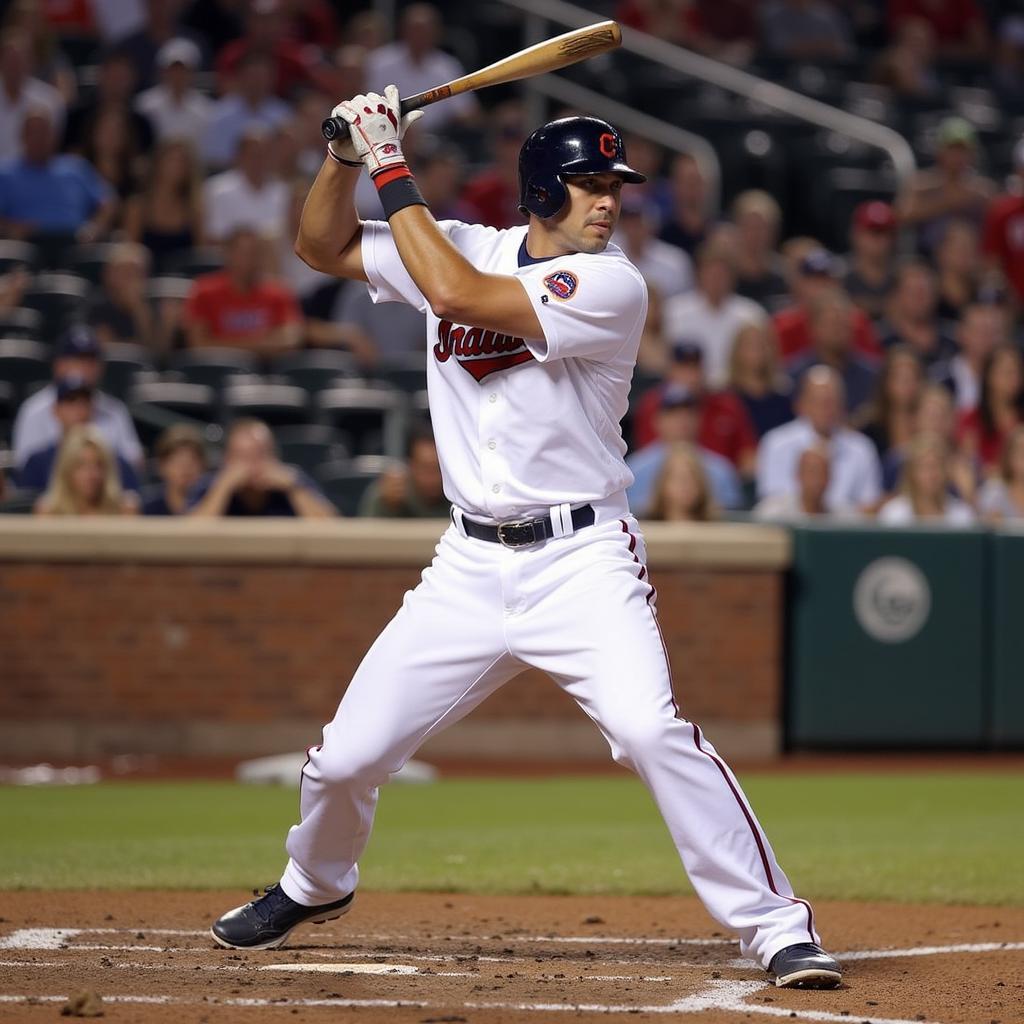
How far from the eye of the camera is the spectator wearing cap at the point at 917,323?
1148 centimetres

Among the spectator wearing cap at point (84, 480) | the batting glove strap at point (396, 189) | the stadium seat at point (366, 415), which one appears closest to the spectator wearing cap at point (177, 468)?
the spectator wearing cap at point (84, 480)

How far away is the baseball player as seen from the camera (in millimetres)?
3986

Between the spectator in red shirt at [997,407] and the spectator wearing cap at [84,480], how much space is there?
4746 millimetres

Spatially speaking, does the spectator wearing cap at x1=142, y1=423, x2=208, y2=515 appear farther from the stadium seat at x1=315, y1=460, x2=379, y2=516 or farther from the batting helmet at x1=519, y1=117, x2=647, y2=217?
the batting helmet at x1=519, y1=117, x2=647, y2=217

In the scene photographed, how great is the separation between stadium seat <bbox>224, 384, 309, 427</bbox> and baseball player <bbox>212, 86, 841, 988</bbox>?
5.62 metres

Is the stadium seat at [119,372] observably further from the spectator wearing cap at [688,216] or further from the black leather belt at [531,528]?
the black leather belt at [531,528]

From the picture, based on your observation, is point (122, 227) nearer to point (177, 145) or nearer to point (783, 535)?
point (177, 145)

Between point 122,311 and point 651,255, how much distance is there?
11.0 ft

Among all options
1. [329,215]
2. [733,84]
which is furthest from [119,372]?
[329,215]

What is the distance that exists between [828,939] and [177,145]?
7304 millimetres

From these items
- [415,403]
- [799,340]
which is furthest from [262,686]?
[799,340]

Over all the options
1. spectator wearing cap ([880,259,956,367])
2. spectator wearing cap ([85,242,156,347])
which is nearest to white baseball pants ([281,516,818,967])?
spectator wearing cap ([85,242,156,347])

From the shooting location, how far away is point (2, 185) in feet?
35.1

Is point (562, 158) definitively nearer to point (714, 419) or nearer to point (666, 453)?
point (666, 453)
